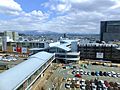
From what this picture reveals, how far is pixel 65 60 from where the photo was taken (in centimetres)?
4628

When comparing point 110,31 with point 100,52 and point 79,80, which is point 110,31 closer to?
point 100,52

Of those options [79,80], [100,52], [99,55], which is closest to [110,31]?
[100,52]

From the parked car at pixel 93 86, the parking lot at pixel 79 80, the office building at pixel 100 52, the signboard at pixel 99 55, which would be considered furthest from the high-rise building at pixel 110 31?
the parked car at pixel 93 86

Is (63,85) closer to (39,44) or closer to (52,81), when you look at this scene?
(52,81)

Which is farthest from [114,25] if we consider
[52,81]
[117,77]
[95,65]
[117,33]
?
[52,81]

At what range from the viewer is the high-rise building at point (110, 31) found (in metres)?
94.6

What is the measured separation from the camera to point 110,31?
9612 centimetres

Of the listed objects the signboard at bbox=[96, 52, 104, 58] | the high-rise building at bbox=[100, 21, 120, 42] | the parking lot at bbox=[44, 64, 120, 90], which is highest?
the high-rise building at bbox=[100, 21, 120, 42]

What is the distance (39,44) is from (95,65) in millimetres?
22073

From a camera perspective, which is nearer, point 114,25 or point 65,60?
point 65,60

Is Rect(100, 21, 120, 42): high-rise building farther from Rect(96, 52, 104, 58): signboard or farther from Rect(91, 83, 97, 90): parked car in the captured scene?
Rect(91, 83, 97, 90): parked car

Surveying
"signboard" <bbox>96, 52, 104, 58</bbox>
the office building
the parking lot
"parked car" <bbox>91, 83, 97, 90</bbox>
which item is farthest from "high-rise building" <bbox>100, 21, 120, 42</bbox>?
"parked car" <bbox>91, 83, 97, 90</bbox>

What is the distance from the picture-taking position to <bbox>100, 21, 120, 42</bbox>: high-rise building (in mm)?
94562

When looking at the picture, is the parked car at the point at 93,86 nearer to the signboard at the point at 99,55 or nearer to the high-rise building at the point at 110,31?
the signboard at the point at 99,55
